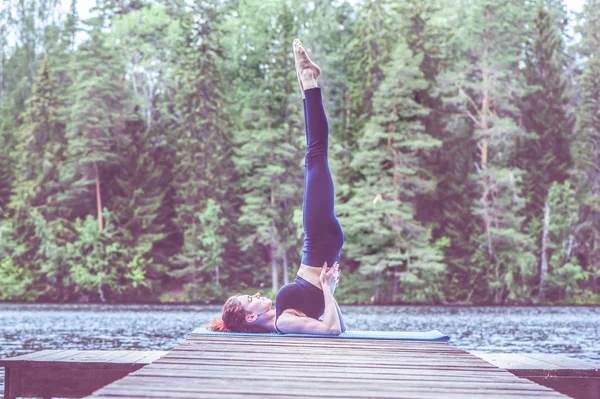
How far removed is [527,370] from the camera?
5508mm

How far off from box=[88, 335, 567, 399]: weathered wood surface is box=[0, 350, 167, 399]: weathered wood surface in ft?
2.08

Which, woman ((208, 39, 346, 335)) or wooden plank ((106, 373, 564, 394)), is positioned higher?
woman ((208, 39, 346, 335))

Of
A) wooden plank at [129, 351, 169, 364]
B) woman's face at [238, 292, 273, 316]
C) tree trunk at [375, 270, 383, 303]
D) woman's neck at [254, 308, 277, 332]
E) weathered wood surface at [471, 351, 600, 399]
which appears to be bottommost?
tree trunk at [375, 270, 383, 303]

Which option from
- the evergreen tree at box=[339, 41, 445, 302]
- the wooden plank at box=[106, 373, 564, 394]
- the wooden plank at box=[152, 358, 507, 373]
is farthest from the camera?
the evergreen tree at box=[339, 41, 445, 302]

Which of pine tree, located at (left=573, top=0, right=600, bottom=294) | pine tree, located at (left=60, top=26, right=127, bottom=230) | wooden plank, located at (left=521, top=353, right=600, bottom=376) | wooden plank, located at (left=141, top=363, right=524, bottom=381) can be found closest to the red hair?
wooden plank, located at (left=141, top=363, right=524, bottom=381)

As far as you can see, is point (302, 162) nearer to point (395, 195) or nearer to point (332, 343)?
point (395, 195)

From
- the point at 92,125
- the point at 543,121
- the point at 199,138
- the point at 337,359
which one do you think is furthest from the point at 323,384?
the point at 543,121

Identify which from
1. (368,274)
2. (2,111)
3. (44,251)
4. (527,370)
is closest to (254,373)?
(527,370)

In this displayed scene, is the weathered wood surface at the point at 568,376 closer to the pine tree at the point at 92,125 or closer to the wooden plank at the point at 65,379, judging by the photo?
the wooden plank at the point at 65,379

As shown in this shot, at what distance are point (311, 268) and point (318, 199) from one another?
509 mm

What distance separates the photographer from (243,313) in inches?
241

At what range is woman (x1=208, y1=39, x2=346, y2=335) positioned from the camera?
5.93 m

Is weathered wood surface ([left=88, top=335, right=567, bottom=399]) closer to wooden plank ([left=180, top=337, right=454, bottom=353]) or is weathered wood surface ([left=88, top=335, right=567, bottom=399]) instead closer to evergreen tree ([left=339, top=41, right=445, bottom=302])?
Answer: wooden plank ([left=180, top=337, right=454, bottom=353])

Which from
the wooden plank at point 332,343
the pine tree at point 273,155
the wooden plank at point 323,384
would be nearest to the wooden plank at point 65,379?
the wooden plank at point 332,343
